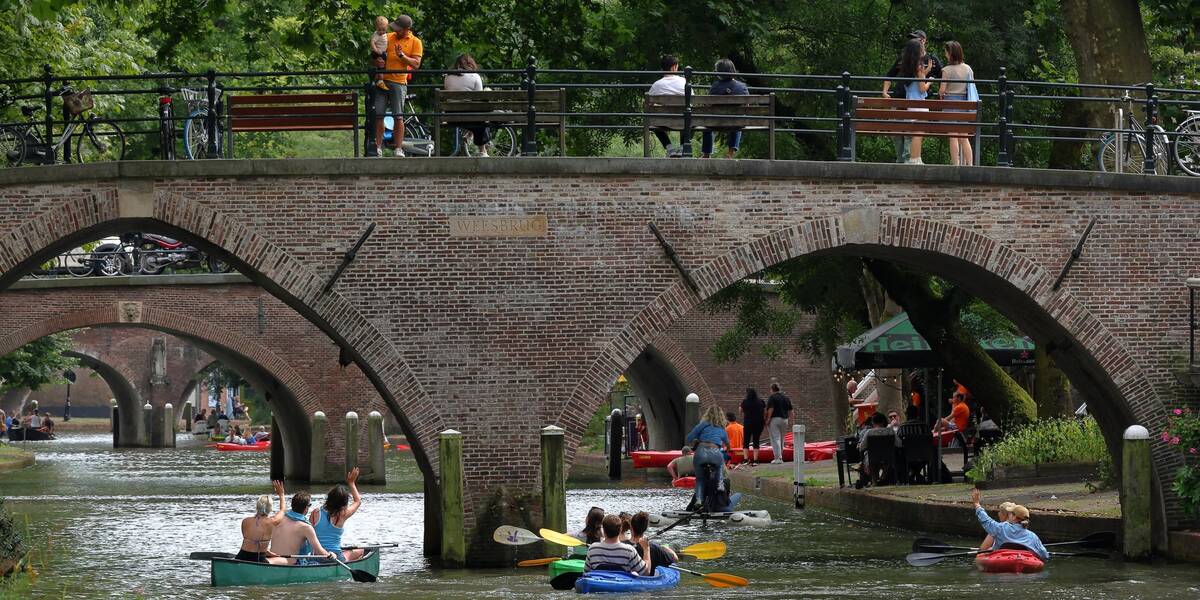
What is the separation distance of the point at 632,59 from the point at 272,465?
1466 cm

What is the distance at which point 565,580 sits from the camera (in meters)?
17.5

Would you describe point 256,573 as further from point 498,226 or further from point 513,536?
point 498,226

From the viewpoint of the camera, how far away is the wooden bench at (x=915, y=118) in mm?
20594

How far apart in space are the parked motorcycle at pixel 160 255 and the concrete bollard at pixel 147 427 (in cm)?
2171

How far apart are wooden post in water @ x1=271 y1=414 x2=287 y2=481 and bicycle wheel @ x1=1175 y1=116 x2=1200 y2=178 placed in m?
21.0

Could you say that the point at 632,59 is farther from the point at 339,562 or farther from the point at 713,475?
the point at 339,562

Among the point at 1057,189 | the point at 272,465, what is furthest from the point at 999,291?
the point at 272,465

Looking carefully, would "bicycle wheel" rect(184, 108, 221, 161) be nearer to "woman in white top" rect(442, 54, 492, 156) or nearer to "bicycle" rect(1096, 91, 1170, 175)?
"woman in white top" rect(442, 54, 492, 156)

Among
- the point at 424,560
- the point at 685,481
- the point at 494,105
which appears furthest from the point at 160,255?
the point at 424,560

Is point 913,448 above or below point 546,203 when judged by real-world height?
below

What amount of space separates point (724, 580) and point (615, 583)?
133 centimetres

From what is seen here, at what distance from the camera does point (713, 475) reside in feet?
78.9

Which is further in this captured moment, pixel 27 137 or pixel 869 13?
pixel 869 13

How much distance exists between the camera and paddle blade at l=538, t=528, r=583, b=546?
725 inches
